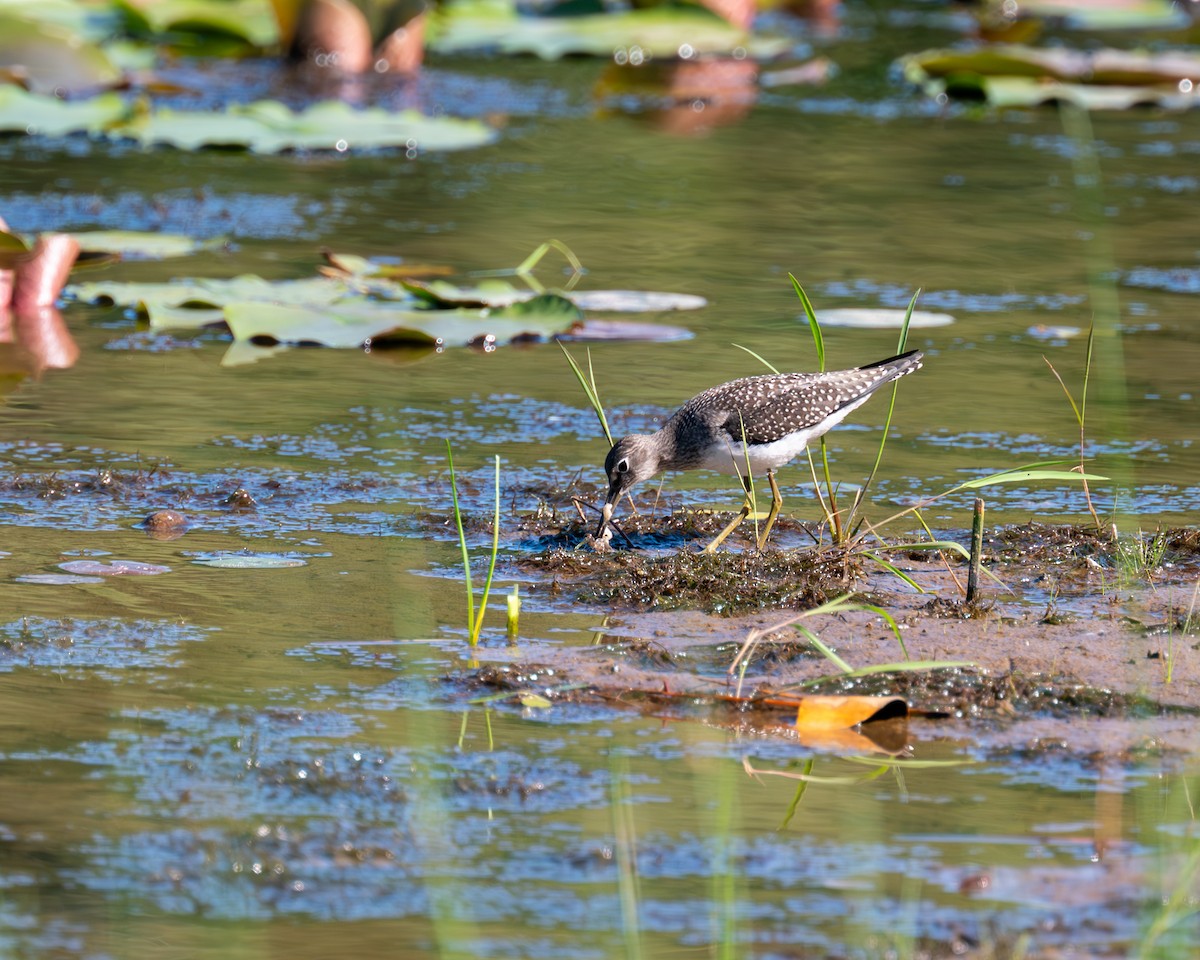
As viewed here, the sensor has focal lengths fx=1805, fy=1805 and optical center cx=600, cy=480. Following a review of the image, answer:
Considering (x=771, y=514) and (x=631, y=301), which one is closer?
(x=771, y=514)

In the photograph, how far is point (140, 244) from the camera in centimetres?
873

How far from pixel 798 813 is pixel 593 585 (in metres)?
1.51

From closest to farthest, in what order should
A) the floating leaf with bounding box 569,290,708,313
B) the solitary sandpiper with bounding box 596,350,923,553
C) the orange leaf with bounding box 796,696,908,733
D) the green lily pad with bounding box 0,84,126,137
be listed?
the orange leaf with bounding box 796,696,908,733, the solitary sandpiper with bounding box 596,350,923,553, the floating leaf with bounding box 569,290,708,313, the green lily pad with bounding box 0,84,126,137

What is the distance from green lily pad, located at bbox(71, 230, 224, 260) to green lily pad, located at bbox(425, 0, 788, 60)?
686 cm

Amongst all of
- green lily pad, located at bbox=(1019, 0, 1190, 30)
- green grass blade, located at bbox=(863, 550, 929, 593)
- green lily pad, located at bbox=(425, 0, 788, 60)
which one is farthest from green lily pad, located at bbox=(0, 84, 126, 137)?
green lily pad, located at bbox=(1019, 0, 1190, 30)

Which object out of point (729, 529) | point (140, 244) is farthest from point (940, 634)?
point (140, 244)

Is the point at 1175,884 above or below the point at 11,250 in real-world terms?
below

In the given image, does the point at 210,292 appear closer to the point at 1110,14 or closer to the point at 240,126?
the point at 240,126

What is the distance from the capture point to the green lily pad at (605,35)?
1548 cm

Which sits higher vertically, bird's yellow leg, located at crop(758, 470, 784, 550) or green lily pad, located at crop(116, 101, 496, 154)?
green lily pad, located at crop(116, 101, 496, 154)

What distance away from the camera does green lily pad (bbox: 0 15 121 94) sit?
1232cm

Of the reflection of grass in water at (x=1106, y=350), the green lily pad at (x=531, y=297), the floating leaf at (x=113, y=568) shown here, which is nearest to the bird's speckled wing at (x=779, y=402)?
the reflection of grass in water at (x=1106, y=350)

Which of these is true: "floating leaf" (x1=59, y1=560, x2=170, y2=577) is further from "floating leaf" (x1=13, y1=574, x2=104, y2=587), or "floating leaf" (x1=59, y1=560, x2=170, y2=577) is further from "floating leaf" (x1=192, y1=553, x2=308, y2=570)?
"floating leaf" (x1=192, y1=553, x2=308, y2=570)

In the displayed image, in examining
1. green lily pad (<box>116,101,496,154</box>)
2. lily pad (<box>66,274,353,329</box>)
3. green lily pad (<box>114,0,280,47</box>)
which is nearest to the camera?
lily pad (<box>66,274,353,329</box>)
